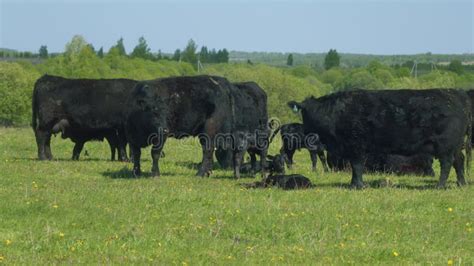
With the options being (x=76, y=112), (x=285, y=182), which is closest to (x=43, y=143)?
(x=76, y=112)

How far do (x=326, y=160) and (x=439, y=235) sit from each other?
415 inches

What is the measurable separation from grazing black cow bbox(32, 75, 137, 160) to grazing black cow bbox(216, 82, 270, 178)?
357 cm

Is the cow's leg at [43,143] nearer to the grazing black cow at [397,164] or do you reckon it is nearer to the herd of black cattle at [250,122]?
the herd of black cattle at [250,122]

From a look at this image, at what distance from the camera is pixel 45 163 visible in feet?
64.9

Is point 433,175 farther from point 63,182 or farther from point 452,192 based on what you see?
point 63,182

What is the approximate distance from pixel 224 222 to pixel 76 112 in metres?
11.2

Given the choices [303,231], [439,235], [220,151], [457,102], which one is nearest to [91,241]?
[303,231]

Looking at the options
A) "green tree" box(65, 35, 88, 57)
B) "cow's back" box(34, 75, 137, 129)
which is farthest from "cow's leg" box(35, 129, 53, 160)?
"green tree" box(65, 35, 88, 57)

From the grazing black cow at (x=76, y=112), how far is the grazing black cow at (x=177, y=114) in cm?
409

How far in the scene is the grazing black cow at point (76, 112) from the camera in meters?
21.7

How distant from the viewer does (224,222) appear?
37.6ft

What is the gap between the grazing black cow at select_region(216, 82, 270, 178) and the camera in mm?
18422

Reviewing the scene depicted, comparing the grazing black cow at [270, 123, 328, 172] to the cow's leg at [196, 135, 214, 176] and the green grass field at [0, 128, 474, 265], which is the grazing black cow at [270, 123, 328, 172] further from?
the green grass field at [0, 128, 474, 265]

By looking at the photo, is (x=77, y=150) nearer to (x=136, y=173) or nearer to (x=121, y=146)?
(x=121, y=146)
